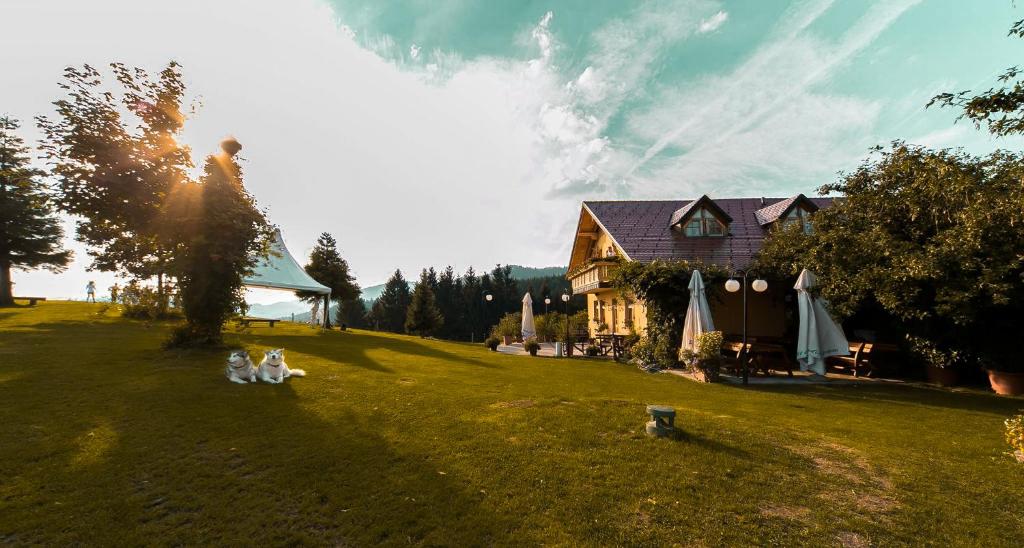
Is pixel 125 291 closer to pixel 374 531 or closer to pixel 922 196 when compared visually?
pixel 374 531

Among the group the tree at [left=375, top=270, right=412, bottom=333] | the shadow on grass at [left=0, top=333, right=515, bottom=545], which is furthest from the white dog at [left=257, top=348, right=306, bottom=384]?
the tree at [left=375, top=270, right=412, bottom=333]

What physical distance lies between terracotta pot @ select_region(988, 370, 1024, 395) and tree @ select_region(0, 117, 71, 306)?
4303cm

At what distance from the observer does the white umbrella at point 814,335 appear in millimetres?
12445

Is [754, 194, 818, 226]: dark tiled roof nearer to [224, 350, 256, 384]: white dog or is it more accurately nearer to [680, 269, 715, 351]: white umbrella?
[680, 269, 715, 351]: white umbrella

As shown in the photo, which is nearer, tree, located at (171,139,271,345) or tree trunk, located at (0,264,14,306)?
tree, located at (171,139,271,345)

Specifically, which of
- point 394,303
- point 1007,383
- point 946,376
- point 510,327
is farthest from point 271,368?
point 394,303

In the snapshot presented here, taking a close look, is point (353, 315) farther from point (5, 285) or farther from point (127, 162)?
point (127, 162)

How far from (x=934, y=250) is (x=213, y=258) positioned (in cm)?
2003

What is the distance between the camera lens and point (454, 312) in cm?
6912

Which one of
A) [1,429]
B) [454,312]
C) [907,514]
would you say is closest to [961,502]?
[907,514]

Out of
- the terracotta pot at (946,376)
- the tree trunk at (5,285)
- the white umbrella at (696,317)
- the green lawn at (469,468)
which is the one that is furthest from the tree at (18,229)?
the terracotta pot at (946,376)

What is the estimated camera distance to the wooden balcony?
19.6 metres

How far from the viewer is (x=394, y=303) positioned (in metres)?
74.2

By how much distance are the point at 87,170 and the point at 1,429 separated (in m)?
10.2
